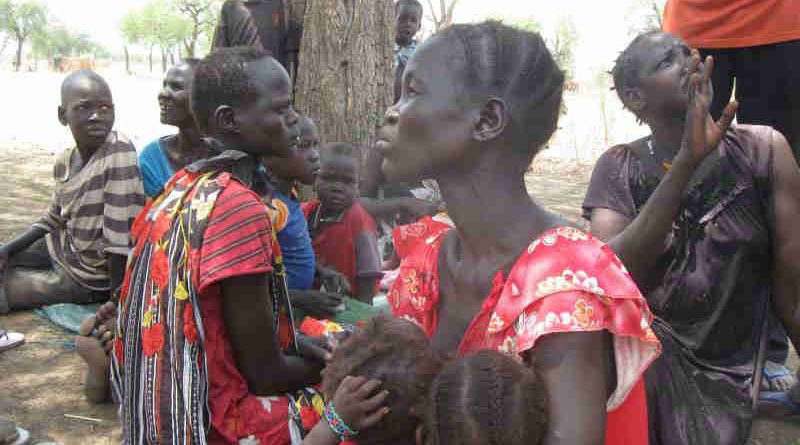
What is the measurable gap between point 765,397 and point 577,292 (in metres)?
2.05

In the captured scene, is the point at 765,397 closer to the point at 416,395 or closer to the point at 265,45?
the point at 416,395

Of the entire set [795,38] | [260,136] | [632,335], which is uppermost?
[795,38]

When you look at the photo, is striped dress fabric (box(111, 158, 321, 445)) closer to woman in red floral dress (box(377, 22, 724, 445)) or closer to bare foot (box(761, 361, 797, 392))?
woman in red floral dress (box(377, 22, 724, 445))

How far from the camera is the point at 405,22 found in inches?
261

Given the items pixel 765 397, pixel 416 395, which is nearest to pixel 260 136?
pixel 416 395

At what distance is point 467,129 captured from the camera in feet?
5.07

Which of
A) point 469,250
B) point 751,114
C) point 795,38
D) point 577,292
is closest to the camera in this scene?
point 577,292

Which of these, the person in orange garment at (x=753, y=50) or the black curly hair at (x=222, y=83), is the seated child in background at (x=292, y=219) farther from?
the person in orange garment at (x=753, y=50)

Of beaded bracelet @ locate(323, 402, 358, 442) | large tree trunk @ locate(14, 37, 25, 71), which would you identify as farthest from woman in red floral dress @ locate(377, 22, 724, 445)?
large tree trunk @ locate(14, 37, 25, 71)

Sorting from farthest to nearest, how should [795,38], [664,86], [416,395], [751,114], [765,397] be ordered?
[751,114] < [795,38] < [765,397] < [664,86] < [416,395]

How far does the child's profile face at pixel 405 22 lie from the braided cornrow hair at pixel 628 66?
3975 millimetres

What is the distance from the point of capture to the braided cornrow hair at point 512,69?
1.52 meters

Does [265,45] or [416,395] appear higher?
[265,45]

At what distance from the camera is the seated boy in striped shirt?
12.4 feet
